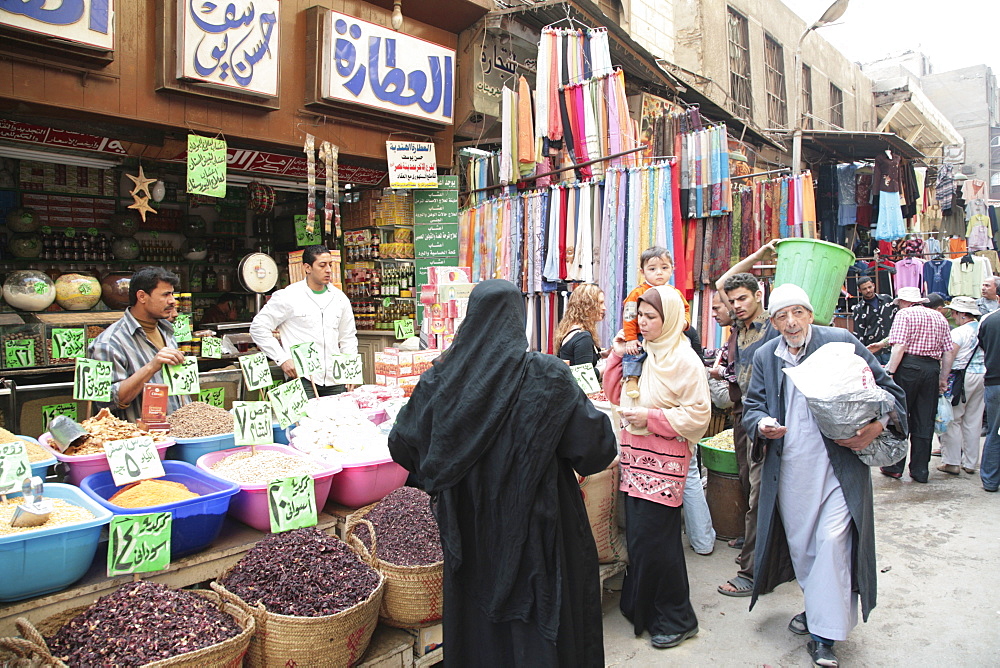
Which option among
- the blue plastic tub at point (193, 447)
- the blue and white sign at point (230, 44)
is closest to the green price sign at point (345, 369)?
the blue plastic tub at point (193, 447)

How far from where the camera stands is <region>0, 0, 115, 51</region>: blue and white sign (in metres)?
3.87

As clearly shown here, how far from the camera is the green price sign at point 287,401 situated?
3000 mm

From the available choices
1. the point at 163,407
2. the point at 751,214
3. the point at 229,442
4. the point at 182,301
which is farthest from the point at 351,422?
the point at 751,214

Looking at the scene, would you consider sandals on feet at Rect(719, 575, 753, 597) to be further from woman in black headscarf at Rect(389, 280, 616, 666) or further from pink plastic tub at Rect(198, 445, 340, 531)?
pink plastic tub at Rect(198, 445, 340, 531)

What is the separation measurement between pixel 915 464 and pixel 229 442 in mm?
6143

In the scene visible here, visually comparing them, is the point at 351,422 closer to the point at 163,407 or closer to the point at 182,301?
the point at 163,407

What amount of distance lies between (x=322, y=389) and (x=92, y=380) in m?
1.73

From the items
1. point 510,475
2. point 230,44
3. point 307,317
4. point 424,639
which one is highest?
point 230,44

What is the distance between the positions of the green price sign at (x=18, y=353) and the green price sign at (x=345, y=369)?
2580 mm

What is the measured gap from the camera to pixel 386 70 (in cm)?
582


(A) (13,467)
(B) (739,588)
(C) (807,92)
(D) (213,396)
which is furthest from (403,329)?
(C) (807,92)

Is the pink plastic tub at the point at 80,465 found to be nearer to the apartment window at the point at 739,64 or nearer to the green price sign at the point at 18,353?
the green price sign at the point at 18,353

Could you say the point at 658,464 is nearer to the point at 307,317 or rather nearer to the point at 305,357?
the point at 305,357

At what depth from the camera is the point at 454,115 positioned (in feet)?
22.6
